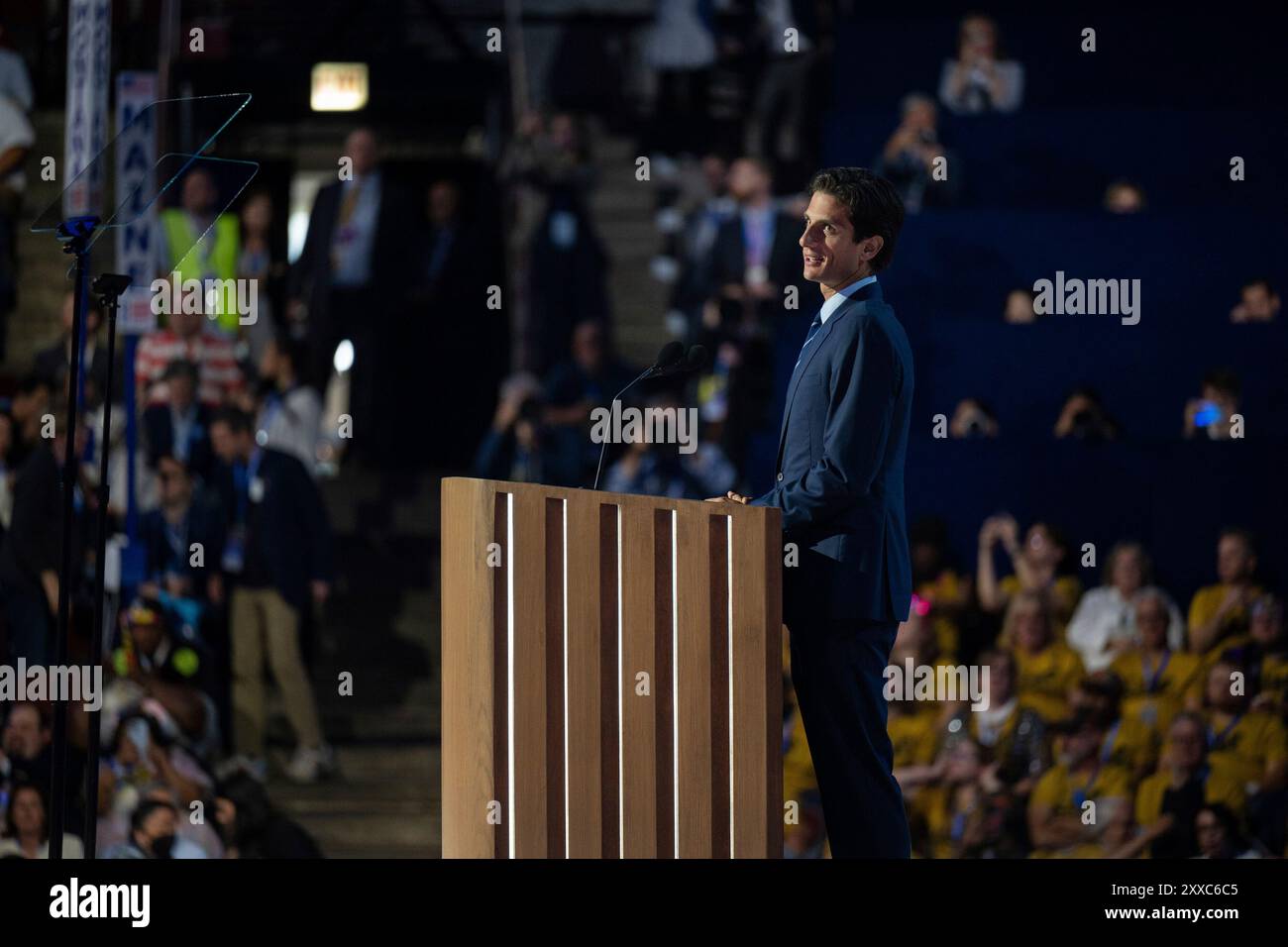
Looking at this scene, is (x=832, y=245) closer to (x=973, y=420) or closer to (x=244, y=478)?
(x=973, y=420)

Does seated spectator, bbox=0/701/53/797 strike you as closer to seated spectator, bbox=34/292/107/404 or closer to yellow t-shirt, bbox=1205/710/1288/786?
seated spectator, bbox=34/292/107/404

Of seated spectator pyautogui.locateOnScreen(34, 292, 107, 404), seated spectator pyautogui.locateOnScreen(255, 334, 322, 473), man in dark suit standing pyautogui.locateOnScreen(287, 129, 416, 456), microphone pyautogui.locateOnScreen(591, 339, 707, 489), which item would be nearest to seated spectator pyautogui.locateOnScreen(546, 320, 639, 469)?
seated spectator pyautogui.locateOnScreen(255, 334, 322, 473)

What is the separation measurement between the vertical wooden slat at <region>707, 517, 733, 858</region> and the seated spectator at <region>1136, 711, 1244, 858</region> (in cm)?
344

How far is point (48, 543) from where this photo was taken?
697 centimetres

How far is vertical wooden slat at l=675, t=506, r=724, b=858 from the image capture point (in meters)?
3.39

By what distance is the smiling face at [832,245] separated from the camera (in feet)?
11.8

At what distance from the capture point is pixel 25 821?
6551 mm

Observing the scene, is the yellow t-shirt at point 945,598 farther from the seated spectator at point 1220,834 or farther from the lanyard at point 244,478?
the lanyard at point 244,478

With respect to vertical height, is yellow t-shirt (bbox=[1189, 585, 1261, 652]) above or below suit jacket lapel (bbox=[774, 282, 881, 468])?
below

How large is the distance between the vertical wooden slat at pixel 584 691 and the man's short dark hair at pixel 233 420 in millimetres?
4306

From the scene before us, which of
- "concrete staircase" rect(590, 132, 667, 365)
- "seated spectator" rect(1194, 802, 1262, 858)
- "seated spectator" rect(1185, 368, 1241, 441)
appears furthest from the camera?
"concrete staircase" rect(590, 132, 667, 365)

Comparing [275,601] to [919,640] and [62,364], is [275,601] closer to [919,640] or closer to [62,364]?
[62,364]

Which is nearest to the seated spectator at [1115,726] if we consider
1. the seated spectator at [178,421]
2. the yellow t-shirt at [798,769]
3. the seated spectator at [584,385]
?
the yellow t-shirt at [798,769]
